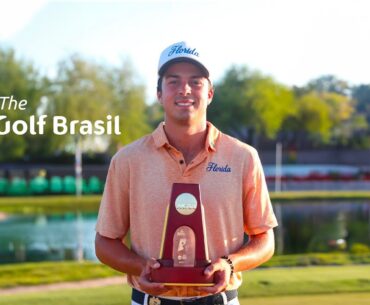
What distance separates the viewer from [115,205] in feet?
6.99

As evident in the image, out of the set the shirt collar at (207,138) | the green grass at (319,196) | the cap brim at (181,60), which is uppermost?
the green grass at (319,196)

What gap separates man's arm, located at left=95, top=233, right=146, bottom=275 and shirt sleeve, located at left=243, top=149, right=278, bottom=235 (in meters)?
0.35

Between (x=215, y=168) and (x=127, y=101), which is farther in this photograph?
(x=127, y=101)

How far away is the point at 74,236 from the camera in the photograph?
16.7 m

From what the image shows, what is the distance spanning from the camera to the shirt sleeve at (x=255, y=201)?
2.08 metres

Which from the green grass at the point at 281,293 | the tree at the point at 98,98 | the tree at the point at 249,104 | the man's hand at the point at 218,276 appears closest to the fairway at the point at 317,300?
the green grass at the point at 281,293

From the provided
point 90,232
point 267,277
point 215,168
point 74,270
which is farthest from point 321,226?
point 215,168

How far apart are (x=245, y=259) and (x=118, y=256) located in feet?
1.23

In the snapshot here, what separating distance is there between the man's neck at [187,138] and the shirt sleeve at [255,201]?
156mm

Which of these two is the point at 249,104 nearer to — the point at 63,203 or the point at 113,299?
the point at 63,203

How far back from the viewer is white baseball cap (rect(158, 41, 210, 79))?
205 centimetres

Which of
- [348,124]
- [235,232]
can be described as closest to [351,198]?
[348,124]

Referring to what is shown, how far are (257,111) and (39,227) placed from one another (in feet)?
71.9

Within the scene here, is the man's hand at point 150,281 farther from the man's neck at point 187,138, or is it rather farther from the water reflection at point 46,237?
the water reflection at point 46,237
